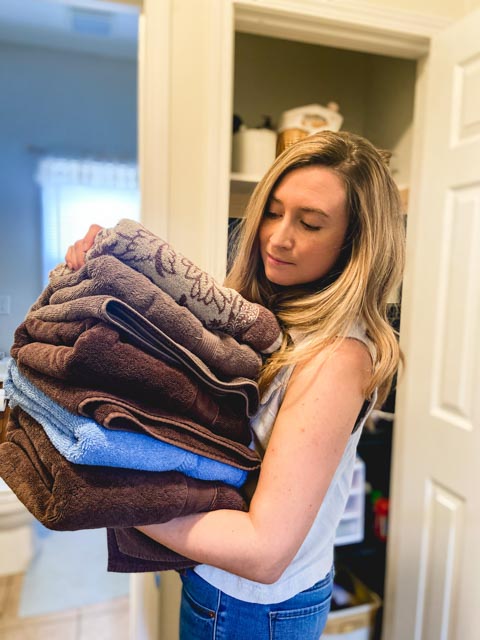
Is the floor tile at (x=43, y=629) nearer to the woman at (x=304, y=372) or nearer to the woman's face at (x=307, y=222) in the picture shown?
the woman at (x=304, y=372)

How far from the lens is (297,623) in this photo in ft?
2.02

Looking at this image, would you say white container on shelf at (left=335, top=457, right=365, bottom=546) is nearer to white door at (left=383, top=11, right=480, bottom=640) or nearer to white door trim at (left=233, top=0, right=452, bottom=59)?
white door at (left=383, top=11, right=480, bottom=640)

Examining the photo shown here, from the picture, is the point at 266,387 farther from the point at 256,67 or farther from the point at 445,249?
the point at 256,67

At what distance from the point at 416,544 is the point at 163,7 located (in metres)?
1.38

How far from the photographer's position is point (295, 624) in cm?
61

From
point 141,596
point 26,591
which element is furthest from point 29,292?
point 141,596

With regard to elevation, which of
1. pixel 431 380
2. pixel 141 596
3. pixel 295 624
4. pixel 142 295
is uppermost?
pixel 142 295

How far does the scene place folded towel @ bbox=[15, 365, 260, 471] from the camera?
1.37 feet

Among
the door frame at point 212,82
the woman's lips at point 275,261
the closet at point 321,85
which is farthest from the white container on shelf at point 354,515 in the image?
the woman's lips at point 275,261

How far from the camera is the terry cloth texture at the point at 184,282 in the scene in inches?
17.4

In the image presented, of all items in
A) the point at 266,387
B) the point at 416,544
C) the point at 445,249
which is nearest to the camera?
the point at 266,387

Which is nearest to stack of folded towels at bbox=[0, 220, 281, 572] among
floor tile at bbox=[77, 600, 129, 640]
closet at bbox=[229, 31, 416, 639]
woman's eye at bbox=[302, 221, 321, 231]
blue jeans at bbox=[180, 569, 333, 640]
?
woman's eye at bbox=[302, 221, 321, 231]

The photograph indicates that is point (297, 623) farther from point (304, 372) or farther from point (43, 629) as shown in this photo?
point (43, 629)

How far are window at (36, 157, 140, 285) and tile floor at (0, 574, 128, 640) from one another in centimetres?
63
